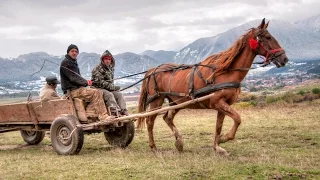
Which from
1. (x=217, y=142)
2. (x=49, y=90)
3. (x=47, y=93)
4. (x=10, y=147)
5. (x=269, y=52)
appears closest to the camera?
(x=269, y=52)

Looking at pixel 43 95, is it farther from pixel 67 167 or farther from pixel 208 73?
pixel 208 73

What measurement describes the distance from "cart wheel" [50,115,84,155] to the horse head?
5.16 metres

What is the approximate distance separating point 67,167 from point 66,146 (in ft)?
8.33

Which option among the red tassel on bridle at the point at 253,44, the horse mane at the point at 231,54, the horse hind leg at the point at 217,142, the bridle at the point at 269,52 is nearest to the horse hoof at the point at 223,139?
the horse hind leg at the point at 217,142

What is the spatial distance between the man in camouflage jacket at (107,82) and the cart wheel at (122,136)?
69cm

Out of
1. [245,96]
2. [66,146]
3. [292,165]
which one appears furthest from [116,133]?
[245,96]

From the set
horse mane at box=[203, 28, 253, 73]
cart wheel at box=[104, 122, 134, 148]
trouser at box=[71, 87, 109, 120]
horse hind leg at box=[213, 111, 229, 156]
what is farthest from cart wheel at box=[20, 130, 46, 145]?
horse mane at box=[203, 28, 253, 73]

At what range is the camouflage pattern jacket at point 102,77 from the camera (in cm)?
1203

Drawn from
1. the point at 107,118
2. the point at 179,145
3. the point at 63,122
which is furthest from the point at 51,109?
the point at 179,145

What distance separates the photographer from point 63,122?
11.5 m

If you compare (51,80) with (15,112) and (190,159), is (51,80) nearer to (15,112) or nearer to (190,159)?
(15,112)

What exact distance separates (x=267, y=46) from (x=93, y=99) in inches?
194

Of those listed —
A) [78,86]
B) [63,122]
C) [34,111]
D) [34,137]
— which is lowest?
[34,137]

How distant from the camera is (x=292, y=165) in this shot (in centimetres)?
834
